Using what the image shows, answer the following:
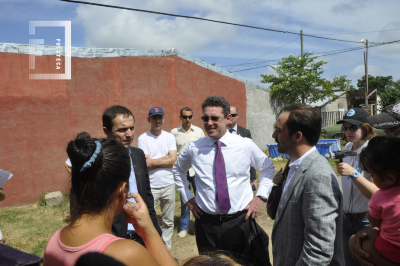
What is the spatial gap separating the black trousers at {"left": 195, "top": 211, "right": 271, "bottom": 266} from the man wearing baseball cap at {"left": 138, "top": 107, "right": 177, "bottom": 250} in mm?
1823

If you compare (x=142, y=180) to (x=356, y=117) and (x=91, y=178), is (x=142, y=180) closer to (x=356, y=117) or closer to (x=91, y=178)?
(x=91, y=178)

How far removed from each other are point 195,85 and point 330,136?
12117 mm

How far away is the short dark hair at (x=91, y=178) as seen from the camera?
4.59 ft

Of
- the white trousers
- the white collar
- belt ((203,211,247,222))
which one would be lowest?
the white trousers

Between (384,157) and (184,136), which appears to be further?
(184,136)

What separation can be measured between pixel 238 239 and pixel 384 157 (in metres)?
1.51

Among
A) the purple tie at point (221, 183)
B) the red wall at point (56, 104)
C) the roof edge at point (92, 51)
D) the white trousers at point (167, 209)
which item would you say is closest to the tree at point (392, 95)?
the roof edge at point (92, 51)

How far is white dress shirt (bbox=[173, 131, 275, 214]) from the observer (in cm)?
280

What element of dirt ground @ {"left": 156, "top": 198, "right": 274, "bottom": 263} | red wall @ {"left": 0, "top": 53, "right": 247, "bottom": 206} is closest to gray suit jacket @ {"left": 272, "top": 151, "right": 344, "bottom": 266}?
dirt ground @ {"left": 156, "top": 198, "right": 274, "bottom": 263}

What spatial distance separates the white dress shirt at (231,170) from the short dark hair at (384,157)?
3.75 ft

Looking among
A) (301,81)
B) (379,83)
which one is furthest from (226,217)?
(379,83)

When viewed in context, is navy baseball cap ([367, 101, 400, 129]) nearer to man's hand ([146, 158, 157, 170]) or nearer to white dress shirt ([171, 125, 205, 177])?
man's hand ([146, 158, 157, 170])

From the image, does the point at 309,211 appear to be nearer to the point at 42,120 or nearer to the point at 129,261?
the point at 129,261

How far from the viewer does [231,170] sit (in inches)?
113
